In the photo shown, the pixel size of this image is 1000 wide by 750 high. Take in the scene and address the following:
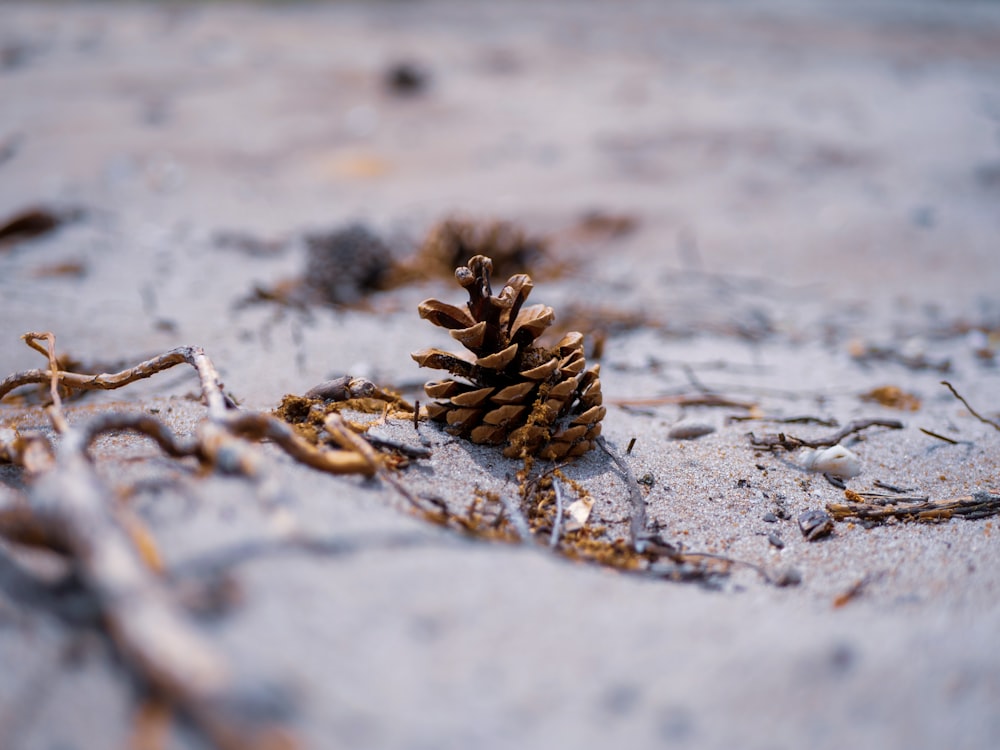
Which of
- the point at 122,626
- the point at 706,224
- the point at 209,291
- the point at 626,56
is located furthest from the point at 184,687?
the point at 626,56

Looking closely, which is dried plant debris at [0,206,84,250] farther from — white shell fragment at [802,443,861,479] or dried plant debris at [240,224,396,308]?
white shell fragment at [802,443,861,479]

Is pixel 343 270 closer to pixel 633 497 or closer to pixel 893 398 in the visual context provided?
pixel 633 497

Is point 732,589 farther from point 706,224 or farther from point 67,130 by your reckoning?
point 67,130

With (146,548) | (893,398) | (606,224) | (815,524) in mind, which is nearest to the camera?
(146,548)

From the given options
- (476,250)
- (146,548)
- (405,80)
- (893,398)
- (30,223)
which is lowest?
(893,398)

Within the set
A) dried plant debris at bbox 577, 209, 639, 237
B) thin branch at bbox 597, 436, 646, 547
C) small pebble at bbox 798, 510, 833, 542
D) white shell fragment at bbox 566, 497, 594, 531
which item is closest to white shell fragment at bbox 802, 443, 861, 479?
small pebble at bbox 798, 510, 833, 542

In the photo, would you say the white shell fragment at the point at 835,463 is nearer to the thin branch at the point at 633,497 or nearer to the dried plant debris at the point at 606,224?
the thin branch at the point at 633,497

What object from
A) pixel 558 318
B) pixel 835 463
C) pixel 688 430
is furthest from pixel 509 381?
pixel 558 318
